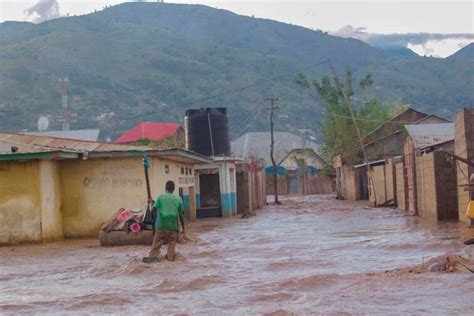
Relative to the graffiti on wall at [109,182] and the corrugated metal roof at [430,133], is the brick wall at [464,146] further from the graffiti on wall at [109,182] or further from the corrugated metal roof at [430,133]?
the corrugated metal roof at [430,133]

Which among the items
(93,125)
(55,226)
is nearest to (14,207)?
(55,226)

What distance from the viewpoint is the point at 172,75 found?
109 meters

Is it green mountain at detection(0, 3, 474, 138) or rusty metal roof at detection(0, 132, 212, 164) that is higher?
green mountain at detection(0, 3, 474, 138)

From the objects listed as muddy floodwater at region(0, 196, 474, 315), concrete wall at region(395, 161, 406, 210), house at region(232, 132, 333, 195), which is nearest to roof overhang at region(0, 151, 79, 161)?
muddy floodwater at region(0, 196, 474, 315)

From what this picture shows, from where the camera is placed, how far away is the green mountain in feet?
287

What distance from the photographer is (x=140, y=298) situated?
1049 centimetres

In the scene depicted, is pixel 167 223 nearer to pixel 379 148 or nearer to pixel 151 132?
pixel 379 148

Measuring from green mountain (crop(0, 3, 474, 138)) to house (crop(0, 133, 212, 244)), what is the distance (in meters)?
53.3

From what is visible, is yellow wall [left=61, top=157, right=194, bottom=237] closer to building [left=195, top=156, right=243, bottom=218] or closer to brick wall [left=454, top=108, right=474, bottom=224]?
brick wall [left=454, top=108, right=474, bottom=224]

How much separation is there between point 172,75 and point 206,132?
246 feet

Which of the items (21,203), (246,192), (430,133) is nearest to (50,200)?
(21,203)

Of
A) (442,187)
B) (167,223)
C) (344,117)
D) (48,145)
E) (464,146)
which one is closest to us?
(167,223)

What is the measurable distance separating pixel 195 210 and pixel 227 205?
1.72 meters

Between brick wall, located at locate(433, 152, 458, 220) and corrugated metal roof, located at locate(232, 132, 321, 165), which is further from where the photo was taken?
corrugated metal roof, located at locate(232, 132, 321, 165)
